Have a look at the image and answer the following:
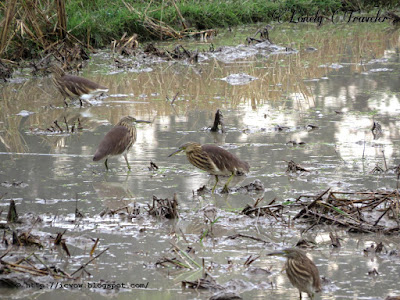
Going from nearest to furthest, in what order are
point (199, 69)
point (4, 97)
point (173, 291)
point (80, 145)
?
point (173, 291)
point (80, 145)
point (4, 97)
point (199, 69)

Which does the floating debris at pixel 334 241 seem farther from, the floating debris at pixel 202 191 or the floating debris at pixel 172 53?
the floating debris at pixel 172 53

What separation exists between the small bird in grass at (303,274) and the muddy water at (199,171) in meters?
0.19

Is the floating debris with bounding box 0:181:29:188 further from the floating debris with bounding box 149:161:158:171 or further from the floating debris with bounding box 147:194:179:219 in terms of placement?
the floating debris with bounding box 147:194:179:219

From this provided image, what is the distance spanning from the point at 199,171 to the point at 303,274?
3.41 metres

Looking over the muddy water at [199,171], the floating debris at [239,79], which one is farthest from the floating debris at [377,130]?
the floating debris at [239,79]

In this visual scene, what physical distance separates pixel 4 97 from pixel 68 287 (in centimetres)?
737

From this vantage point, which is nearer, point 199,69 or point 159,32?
point 199,69

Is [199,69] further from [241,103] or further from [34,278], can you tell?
[34,278]

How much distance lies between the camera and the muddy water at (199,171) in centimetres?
471

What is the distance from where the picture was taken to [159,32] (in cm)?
1692

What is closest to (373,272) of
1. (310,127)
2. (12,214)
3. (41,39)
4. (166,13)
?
(12,214)

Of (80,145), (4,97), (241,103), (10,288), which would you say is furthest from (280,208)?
(4,97)

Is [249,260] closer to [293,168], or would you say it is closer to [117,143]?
[293,168]

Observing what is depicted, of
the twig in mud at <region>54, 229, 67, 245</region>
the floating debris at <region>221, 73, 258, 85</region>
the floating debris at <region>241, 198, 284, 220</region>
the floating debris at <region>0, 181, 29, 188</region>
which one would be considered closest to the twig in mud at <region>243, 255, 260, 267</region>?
the floating debris at <region>241, 198, 284, 220</region>
